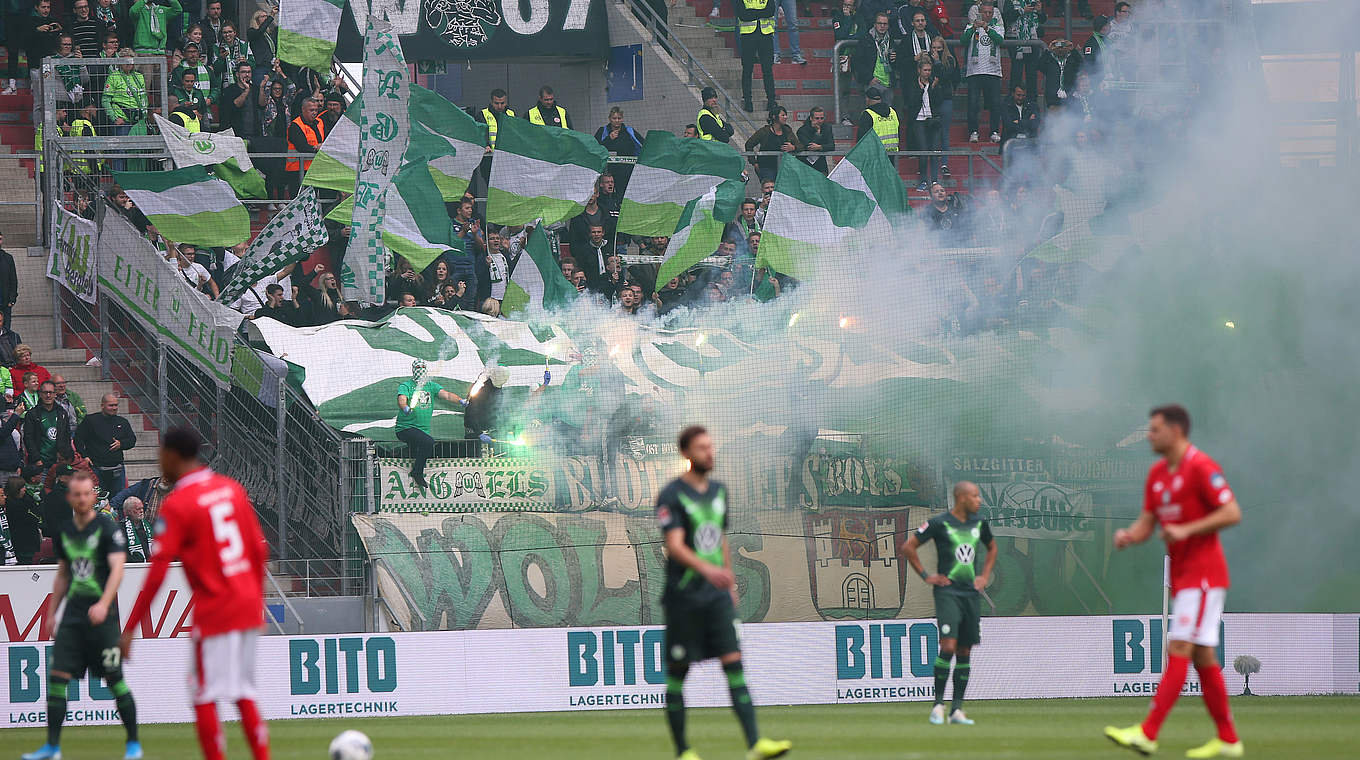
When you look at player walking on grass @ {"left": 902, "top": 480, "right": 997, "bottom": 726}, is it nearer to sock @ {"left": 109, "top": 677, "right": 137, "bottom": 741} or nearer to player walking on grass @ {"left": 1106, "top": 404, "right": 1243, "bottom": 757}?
player walking on grass @ {"left": 1106, "top": 404, "right": 1243, "bottom": 757}

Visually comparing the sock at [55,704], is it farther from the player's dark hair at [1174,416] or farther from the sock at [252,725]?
the player's dark hair at [1174,416]

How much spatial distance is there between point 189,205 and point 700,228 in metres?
6.01

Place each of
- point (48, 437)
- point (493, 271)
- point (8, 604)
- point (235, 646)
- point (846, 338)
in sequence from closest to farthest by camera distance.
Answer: point (235, 646)
point (8, 604)
point (48, 437)
point (846, 338)
point (493, 271)

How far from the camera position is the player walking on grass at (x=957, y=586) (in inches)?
483

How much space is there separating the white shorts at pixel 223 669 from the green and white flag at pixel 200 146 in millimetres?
12659

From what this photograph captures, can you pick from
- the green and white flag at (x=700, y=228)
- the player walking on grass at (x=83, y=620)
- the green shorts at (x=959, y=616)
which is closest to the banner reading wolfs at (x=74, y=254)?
the green and white flag at (x=700, y=228)

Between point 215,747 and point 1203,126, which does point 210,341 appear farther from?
point 1203,126

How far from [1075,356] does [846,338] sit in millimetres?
2496

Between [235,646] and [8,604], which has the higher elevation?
[235,646]


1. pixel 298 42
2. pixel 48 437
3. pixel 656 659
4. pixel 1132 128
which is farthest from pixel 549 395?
pixel 1132 128

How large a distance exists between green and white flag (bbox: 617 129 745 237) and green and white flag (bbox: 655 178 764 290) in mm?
137

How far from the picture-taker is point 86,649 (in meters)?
10.3

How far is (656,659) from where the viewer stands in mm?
15156

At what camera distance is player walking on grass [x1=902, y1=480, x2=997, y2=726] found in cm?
1227
